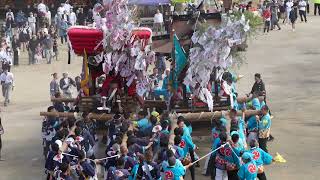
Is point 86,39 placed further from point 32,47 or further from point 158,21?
point 158,21

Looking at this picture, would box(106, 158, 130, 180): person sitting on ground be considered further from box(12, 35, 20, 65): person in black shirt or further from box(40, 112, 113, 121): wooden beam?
box(12, 35, 20, 65): person in black shirt

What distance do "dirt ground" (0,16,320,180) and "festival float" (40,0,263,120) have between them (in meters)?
1.79

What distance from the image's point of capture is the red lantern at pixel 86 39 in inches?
677

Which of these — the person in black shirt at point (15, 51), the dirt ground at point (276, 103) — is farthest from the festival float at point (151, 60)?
the person in black shirt at point (15, 51)

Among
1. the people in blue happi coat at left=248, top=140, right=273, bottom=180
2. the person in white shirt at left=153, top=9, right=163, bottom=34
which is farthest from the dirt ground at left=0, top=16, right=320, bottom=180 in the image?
the person in white shirt at left=153, top=9, right=163, bottom=34

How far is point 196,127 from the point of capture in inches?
676

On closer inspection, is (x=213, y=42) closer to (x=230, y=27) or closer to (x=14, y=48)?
(x=230, y=27)

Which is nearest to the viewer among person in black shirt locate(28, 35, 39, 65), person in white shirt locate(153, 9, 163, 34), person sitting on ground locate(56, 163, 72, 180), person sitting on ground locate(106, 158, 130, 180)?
person sitting on ground locate(106, 158, 130, 180)

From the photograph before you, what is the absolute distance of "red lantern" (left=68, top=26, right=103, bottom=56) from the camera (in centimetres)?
1719

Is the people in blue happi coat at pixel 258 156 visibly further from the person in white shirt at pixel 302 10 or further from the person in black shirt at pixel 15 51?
the person in white shirt at pixel 302 10

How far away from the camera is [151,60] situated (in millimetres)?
17062

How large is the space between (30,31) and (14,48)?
1897mm

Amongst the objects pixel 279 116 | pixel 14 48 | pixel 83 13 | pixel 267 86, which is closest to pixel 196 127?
pixel 279 116

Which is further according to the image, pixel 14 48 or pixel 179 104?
pixel 14 48
